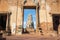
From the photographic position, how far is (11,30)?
1917cm

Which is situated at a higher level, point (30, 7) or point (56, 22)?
point (30, 7)

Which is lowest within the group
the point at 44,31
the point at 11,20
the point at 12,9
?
the point at 44,31

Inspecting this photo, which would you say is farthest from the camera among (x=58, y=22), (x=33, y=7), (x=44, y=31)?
(x=58, y=22)

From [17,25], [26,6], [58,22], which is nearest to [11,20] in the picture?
[17,25]

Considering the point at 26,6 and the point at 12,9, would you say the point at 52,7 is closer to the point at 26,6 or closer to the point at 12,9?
the point at 26,6

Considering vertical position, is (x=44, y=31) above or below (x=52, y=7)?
below

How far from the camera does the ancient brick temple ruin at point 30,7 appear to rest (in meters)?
19.1

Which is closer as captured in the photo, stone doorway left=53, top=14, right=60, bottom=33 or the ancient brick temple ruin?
the ancient brick temple ruin

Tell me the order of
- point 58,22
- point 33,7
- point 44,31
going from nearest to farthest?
point 44,31 < point 33,7 < point 58,22

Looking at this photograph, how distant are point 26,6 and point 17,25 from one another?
8.62 ft

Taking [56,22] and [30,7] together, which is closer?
[30,7]

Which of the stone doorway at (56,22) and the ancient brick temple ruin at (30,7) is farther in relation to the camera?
Answer: the stone doorway at (56,22)

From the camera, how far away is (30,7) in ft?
66.9

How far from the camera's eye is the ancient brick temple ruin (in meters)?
19.1
